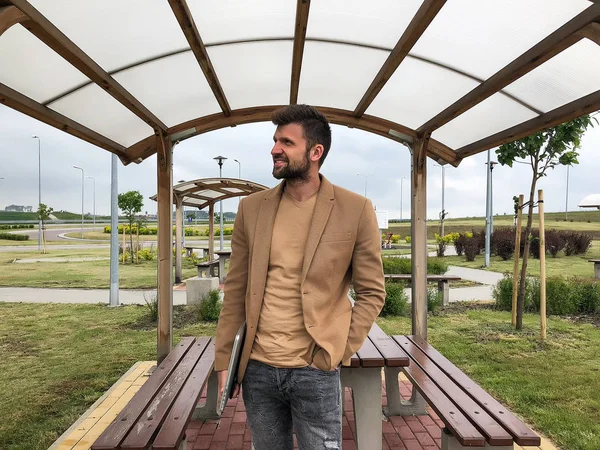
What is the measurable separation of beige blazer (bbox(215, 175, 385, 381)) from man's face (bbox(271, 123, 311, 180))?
0.15 meters

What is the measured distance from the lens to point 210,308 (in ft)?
27.9

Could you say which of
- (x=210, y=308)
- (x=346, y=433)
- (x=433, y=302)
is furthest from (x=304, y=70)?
(x=433, y=302)

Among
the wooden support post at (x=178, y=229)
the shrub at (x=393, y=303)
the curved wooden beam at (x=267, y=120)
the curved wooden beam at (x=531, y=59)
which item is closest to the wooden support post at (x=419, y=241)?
the curved wooden beam at (x=267, y=120)

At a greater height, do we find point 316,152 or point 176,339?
point 316,152

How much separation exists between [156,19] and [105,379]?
4.21m

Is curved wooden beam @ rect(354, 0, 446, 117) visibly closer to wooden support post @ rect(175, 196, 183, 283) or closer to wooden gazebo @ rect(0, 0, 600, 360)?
wooden gazebo @ rect(0, 0, 600, 360)

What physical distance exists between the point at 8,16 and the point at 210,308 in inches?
277

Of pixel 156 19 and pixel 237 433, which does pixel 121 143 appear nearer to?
pixel 156 19

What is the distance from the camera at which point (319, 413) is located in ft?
6.17

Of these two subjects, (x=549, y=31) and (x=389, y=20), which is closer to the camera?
(x=549, y=31)

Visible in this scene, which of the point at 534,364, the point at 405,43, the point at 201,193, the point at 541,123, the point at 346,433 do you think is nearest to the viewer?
the point at 405,43

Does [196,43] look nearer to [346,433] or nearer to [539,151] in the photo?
[346,433]

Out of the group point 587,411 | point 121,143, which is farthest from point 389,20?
point 587,411

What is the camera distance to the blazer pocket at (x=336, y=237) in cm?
191
